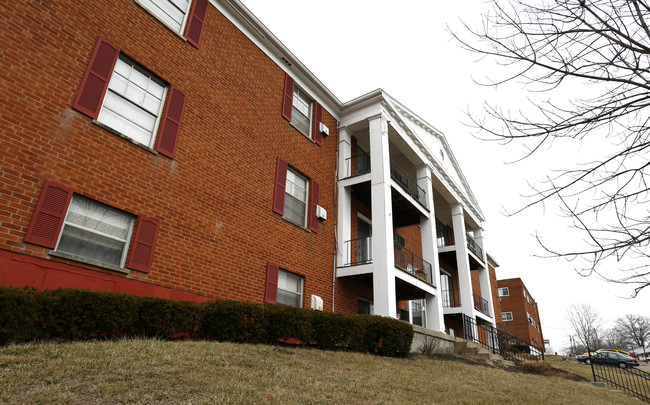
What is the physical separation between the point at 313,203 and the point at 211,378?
8.47 m

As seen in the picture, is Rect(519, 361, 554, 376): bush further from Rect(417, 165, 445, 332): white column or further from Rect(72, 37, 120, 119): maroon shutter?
Rect(72, 37, 120, 119): maroon shutter

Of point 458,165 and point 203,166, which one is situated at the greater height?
point 458,165

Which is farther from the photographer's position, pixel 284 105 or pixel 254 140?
pixel 284 105

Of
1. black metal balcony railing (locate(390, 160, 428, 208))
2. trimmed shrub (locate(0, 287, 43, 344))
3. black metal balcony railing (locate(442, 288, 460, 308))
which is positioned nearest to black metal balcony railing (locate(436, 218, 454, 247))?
black metal balcony railing (locate(442, 288, 460, 308))

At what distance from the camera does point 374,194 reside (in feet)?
45.4

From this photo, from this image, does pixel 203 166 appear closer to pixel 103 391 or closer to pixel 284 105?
pixel 284 105

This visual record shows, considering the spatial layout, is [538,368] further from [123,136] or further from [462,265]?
[123,136]

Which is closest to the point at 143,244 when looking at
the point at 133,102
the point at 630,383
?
the point at 133,102

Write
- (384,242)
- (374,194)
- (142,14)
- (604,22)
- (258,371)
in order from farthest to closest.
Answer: (374,194)
(384,242)
(142,14)
(258,371)
(604,22)

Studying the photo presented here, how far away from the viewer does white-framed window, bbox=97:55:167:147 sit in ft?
26.8

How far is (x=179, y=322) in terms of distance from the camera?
6922mm

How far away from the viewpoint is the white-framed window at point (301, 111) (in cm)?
1379

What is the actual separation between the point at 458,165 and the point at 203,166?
17.6 metres

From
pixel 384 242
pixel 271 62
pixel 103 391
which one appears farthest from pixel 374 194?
pixel 103 391
